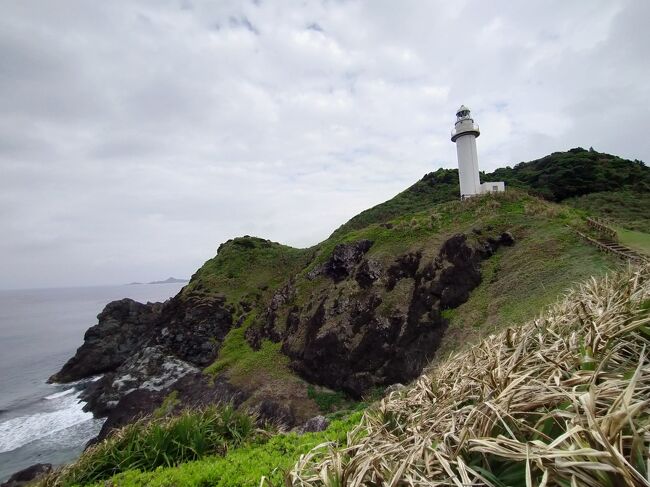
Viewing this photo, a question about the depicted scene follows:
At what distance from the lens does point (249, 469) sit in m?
4.77

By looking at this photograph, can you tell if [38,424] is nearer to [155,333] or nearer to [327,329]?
[155,333]

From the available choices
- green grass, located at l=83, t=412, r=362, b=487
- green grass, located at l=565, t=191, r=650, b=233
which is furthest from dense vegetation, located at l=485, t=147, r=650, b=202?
green grass, located at l=83, t=412, r=362, b=487

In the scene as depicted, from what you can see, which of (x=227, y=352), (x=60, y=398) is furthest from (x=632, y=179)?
(x=60, y=398)

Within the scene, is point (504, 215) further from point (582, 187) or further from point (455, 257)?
point (582, 187)

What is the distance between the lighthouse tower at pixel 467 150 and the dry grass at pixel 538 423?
30410 millimetres

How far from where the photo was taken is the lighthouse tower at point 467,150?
1236 inches

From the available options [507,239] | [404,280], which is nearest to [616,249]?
[507,239]

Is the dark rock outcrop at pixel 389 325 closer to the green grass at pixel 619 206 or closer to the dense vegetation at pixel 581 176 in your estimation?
the green grass at pixel 619 206

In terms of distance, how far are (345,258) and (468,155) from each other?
1419cm

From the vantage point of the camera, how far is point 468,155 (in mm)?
31594

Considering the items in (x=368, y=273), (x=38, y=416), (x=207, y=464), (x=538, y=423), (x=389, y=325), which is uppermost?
(x=368, y=273)

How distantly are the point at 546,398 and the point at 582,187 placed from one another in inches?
1931

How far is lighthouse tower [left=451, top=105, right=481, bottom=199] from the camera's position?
3141 centimetres

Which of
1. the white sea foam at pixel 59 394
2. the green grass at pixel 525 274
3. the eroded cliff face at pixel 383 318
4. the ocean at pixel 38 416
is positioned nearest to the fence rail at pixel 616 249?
the green grass at pixel 525 274
